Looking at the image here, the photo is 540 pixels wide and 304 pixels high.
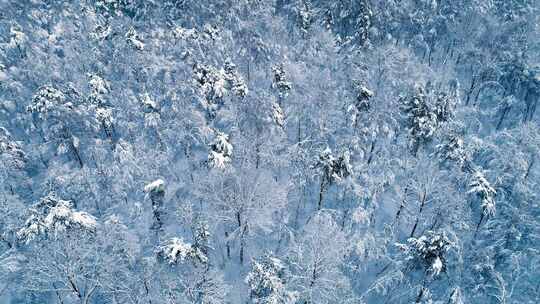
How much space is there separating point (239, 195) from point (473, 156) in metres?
26.0

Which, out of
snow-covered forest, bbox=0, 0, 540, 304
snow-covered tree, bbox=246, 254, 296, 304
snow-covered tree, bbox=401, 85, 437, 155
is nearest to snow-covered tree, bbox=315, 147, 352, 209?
snow-covered forest, bbox=0, 0, 540, 304

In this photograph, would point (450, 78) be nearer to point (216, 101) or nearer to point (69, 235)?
point (216, 101)

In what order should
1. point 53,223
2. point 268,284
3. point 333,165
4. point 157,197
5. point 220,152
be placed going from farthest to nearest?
point 220,152
point 157,197
point 333,165
point 53,223
point 268,284

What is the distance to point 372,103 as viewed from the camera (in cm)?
3947

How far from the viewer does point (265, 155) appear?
114 feet

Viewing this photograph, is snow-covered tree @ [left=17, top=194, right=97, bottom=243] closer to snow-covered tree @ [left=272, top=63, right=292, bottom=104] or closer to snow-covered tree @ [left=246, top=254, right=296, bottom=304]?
snow-covered tree @ [left=246, top=254, right=296, bottom=304]

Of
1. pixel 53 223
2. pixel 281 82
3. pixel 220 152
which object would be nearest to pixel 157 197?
pixel 220 152

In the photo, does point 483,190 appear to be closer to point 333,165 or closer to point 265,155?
point 333,165

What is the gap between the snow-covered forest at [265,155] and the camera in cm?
2928

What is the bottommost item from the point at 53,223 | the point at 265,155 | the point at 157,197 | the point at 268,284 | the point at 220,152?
the point at 268,284

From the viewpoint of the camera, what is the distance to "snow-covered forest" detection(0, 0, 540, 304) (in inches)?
1153

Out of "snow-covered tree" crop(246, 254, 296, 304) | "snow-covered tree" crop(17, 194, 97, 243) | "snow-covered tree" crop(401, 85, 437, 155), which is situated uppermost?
"snow-covered tree" crop(401, 85, 437, 155)

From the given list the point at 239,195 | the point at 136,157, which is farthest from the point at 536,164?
the point at 136,157

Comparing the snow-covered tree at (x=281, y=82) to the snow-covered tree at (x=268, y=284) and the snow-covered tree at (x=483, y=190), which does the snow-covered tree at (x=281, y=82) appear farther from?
the snow-covered tree at (x=483, y=190)
